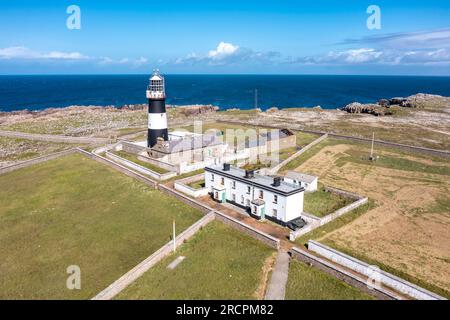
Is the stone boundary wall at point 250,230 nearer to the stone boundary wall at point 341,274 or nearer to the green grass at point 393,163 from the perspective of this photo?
the stone boundary wall at point 341,274

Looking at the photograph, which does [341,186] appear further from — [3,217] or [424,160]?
[3,217]

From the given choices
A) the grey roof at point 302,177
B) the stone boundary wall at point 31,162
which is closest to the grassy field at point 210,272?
the grey roof at point 302,177

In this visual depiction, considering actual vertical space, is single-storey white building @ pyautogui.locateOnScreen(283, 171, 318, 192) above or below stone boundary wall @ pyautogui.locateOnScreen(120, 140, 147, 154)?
below

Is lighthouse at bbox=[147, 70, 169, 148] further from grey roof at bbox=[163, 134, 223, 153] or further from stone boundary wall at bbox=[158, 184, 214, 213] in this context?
stone boundary wall at bbox=[158, 184, 214, 213]

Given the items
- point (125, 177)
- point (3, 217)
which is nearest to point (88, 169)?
point (125, 177)

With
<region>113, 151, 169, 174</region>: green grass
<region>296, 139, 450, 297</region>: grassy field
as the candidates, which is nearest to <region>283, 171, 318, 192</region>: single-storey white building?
<region>296, 139, 450, 297</region>: grassy field

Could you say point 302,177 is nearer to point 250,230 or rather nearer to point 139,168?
point 250,230
